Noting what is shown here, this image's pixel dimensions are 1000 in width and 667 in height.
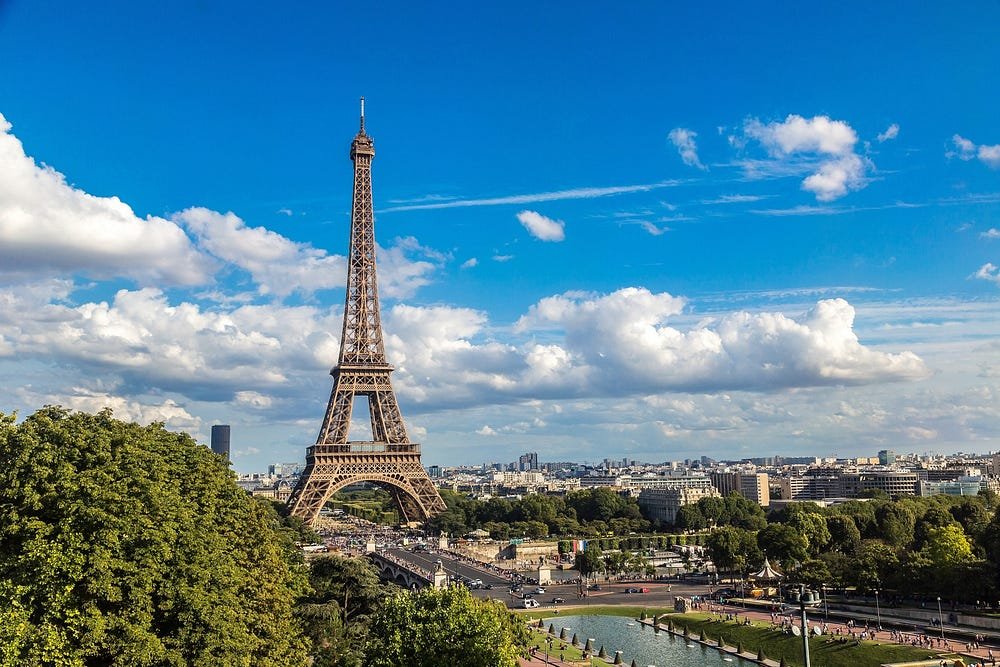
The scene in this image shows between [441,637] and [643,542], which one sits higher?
[441,637]

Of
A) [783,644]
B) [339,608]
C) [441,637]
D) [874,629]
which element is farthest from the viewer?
[874,629]

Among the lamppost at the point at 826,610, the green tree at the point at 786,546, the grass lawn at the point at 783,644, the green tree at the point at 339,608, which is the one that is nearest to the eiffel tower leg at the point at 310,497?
the grass lawn at the point at 783,644

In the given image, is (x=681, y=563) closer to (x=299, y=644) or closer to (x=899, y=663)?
(x=899, y=663)

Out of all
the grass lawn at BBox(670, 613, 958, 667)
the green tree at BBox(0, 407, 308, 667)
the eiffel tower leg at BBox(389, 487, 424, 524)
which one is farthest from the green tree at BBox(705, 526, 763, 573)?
the green tree at BBox(0, 407, 308, 667)

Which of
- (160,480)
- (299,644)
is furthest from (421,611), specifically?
(160,480)

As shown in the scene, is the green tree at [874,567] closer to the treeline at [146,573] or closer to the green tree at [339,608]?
the green tree at [339,608]

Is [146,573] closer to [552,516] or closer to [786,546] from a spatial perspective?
[786,546]

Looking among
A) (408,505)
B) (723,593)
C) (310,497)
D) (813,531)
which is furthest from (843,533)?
(310,497)

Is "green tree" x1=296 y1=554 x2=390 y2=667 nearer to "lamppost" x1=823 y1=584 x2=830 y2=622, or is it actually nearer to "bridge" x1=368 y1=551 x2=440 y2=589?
"bridge" x1=368 y1=551 x2=440 y2=589
